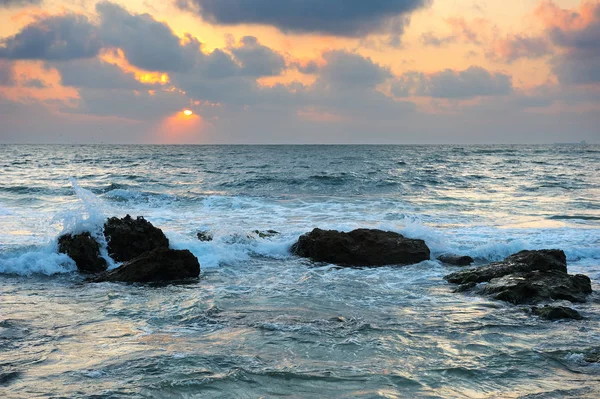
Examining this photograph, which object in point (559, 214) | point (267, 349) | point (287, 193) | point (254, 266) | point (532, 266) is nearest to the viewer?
point (267, 349)

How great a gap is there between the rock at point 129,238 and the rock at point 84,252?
34 centimetres

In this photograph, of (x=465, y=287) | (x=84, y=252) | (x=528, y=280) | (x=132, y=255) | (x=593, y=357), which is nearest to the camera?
(x=593, y=357)

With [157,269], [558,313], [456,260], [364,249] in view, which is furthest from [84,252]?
[558,313]

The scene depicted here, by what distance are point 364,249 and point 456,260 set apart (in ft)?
6.61

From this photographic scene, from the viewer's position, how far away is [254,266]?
10.7 metres

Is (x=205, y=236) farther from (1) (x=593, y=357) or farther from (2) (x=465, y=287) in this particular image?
(1) (x=593, y=357)

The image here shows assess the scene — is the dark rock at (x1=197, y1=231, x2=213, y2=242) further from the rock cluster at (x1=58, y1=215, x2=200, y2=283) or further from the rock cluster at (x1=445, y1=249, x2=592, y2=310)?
the rock cluster at (x1=445, y1=249, x2=592, y2=310)

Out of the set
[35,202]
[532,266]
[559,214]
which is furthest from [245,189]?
[532,266]

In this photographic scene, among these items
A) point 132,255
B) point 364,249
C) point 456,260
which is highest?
point 364,249

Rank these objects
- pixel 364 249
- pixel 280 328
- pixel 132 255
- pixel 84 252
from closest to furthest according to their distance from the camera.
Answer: pixel 280 328, pixel 84 252, pixel 132 255, pixel 364 249

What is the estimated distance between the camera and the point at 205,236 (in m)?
12.7

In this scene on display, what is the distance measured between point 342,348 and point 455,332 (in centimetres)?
160

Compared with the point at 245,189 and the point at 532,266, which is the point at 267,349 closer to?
the point at 532,266

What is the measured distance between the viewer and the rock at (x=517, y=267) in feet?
29.8
